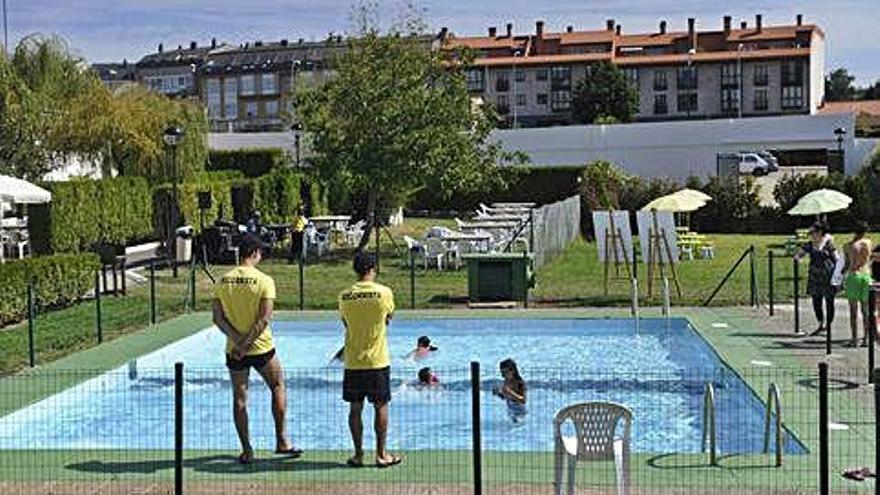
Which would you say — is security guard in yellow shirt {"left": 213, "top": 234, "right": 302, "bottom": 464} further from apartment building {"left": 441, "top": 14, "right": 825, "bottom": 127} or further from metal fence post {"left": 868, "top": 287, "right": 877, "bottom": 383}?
apartment building {"left": 441, "top": 14, "right": 825, "bottom": 127}

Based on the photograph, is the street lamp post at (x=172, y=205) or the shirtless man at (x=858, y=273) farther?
the street lamp post at (x=172, y=205)

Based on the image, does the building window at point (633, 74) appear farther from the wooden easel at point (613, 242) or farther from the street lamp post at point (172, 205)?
the wooden easel at point (613, 242)

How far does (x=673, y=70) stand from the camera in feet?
385

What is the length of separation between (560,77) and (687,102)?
1236 cm

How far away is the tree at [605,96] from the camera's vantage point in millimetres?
106188

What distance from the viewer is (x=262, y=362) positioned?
34.6ft

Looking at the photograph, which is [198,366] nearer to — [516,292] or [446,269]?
[516,292]

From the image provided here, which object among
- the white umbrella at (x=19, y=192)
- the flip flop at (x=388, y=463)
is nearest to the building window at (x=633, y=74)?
the white umbrella at (x=19, y=192)

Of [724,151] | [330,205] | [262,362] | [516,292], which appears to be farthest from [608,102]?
[262,362]

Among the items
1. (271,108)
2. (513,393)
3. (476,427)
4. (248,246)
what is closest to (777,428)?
(476,427)

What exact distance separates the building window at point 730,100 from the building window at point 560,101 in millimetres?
14467

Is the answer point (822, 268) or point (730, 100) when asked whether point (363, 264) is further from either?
point (730, 100)

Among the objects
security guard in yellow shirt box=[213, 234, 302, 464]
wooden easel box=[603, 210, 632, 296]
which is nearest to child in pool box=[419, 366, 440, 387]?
security guard in yellow shirt box=[213, 234, 302, 464]

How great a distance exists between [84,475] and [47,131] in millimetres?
31521
